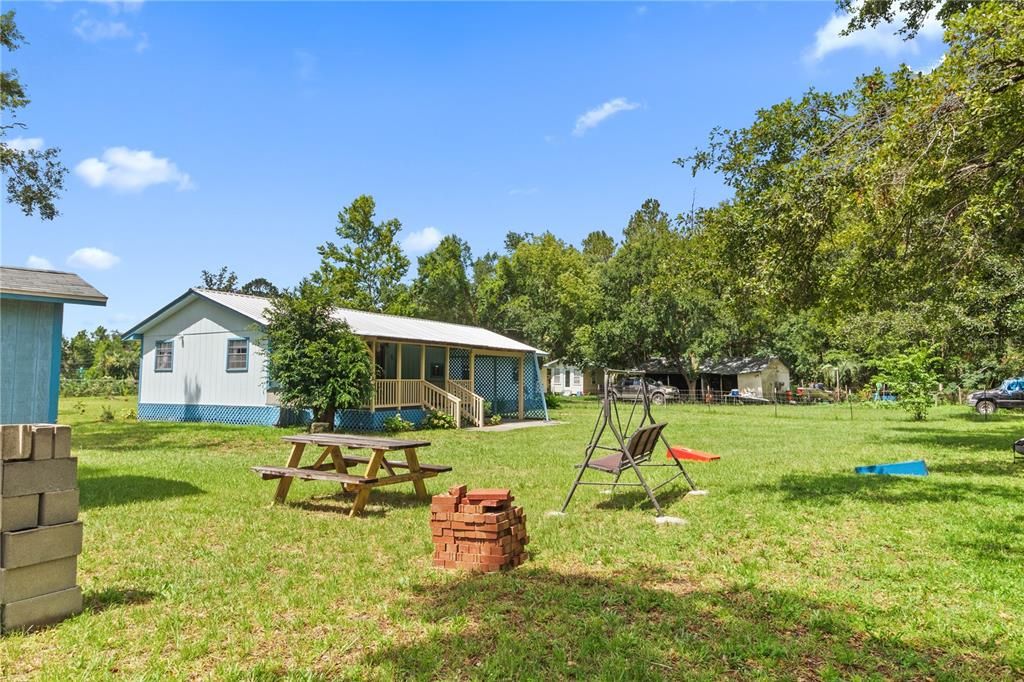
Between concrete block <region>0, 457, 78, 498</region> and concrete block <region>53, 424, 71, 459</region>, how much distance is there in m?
0.04

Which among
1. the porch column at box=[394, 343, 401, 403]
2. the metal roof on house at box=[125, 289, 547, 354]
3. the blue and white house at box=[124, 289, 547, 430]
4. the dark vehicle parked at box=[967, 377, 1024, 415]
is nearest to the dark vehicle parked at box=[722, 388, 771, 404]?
the dark vehicle parked at box=[967, 377, 1024, 415]

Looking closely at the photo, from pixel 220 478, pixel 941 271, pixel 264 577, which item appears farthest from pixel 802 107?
pixel 220 478

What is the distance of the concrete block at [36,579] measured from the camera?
3539 millimetres

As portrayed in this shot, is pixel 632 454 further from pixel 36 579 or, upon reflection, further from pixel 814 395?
pixel 814 395

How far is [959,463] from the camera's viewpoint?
10.7 m

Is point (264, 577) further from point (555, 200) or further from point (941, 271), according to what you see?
point (555, 200)

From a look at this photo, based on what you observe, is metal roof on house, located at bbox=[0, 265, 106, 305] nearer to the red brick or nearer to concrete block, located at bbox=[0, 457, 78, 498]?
concrete block, located at bbox=[0, 457, 78, 498]

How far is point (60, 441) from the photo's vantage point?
3805mm

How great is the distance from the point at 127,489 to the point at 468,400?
1264 centimetres

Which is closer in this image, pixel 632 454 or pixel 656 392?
pixel 632 454

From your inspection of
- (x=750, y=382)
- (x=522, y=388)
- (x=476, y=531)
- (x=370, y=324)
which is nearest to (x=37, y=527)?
(x=476, y=531)

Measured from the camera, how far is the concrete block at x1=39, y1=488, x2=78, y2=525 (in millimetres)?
3699

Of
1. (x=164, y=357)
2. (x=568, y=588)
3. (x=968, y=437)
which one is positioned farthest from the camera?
(x=164, y=357)

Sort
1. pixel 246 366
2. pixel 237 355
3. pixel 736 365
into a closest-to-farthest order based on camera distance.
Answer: pixel 246 366, pixel 237 355, pixel 736 365
